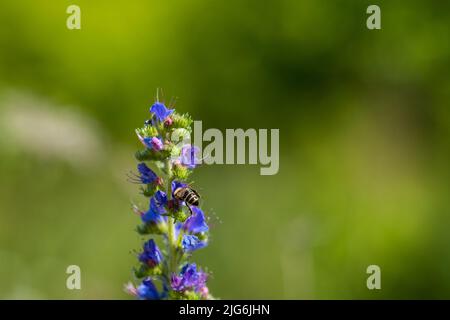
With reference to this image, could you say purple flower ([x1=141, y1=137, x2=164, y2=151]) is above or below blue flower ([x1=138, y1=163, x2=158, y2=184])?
above

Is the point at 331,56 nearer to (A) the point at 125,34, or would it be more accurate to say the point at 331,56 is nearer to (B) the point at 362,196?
(A) the point at 125,34

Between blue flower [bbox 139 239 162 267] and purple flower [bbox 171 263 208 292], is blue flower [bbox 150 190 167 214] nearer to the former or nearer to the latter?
blue flower [bbox 139 239 162 267]

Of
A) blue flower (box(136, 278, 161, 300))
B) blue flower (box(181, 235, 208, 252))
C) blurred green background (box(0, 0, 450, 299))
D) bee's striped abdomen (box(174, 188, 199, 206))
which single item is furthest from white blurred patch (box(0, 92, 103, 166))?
blue flower (box(181, 235, 208, 252))

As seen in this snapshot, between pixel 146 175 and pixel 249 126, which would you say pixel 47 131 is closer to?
pixel 146 175

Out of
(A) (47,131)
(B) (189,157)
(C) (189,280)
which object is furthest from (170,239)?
(A) (47,131)

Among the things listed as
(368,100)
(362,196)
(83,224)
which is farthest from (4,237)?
(368,100)
